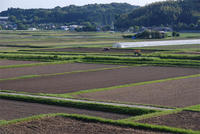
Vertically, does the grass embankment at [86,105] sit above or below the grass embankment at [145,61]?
above

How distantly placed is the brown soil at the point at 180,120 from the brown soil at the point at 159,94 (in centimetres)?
266

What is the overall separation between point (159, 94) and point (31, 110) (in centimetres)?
1026

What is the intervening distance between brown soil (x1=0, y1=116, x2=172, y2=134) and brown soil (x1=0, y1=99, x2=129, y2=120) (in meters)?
1.91

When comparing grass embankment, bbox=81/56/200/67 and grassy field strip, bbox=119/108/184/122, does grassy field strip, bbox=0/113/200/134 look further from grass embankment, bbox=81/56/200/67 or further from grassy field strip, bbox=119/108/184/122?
grass embankment, bbox=81/56/200/67

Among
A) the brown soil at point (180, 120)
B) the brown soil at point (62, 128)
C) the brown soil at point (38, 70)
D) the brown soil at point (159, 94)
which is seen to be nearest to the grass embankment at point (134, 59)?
the brown soil at point (38, 70)

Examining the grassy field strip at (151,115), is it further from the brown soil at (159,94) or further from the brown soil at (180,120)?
the brown soil at (159,94)

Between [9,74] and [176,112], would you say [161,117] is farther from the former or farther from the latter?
[9,74]

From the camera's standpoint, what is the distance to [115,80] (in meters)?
37.2

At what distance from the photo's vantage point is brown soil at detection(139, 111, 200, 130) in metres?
20.5

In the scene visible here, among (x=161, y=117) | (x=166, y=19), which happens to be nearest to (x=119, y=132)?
(x=161, y=117)

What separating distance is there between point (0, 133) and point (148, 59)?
37.5 meters

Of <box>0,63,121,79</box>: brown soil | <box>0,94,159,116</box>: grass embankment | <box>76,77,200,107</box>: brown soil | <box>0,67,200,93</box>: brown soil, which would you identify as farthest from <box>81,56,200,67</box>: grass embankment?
<box>0,94,159,116</box>: grass embankment

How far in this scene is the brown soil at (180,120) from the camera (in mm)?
20531

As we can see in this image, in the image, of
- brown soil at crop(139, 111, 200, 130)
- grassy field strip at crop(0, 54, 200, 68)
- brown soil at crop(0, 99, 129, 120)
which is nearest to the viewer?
brown soil at crop(139, 111, 200, 130)
